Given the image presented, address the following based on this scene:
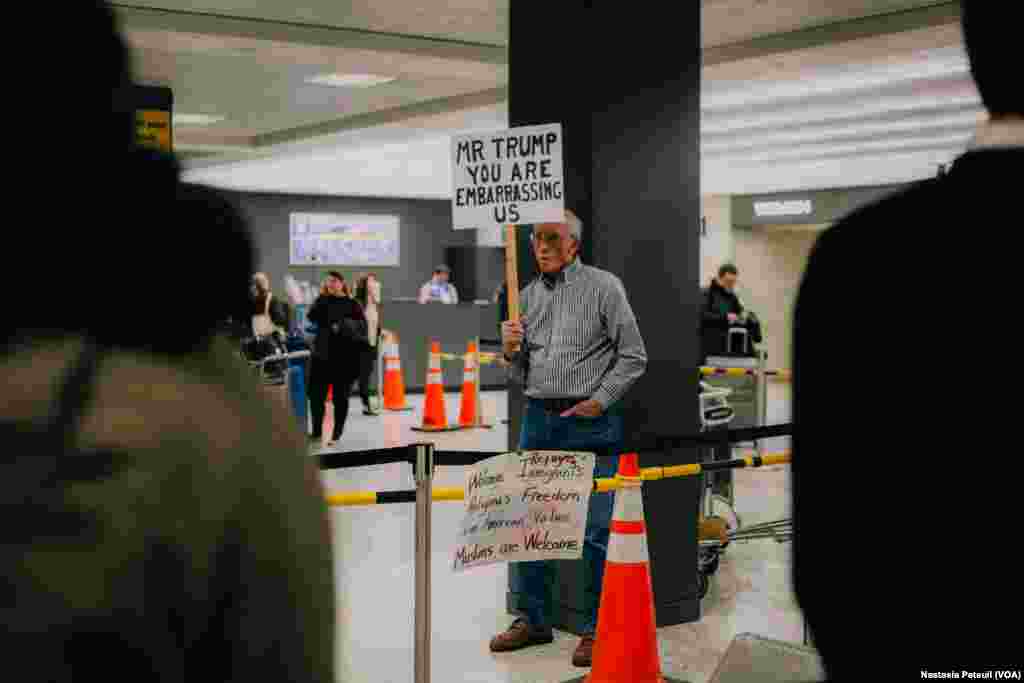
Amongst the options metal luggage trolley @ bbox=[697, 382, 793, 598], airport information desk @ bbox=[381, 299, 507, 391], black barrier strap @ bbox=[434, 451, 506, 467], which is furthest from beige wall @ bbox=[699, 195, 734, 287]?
black barrier strap @ bbox=[434, 451, 506, 467]

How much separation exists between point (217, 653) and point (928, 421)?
2.46ft

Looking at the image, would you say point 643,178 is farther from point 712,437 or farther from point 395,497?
point 395,497

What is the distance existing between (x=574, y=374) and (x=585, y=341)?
0.16 metres

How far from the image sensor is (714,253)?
24656 millimetres

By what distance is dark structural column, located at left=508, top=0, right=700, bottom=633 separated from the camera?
566 centimetres

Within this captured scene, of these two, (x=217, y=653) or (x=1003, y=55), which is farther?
(x=1003, y=55)

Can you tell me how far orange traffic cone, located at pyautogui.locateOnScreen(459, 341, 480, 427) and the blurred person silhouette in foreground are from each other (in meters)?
13.5

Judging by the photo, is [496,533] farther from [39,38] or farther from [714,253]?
[714,253]

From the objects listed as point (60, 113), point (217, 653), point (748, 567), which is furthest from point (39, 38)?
point (748, 567)

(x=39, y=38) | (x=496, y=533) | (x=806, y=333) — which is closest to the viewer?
(x=39, y=38)

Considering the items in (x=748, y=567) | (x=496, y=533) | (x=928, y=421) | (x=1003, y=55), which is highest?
(x=1003, y=55)

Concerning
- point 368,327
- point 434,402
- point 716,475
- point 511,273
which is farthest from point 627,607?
point 368,327

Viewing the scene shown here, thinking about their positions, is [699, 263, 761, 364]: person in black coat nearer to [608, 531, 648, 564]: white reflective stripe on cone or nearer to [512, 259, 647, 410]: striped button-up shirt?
[512, 259, 647, 410]: striped button-up shirt

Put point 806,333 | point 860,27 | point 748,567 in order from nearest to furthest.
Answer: point 806,333, point 748,567, point 860,27
